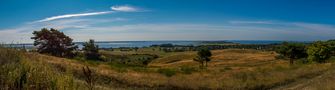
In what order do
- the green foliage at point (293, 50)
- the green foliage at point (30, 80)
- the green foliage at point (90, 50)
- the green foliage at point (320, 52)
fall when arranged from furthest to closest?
the green foliage at point (90, 50) < the green foliage at point (293, 50) < the green foliage at point (320, 52) < the green foliage at point (30, 80)

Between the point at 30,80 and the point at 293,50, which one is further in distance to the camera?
the point at 293,50

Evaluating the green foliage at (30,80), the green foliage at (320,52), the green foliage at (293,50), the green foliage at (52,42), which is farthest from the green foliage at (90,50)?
the green foliage at (30,80)

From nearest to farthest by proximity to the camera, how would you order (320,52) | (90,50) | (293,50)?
(320,52) → (293,50) → (90,50)

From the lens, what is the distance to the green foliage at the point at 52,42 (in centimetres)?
7294

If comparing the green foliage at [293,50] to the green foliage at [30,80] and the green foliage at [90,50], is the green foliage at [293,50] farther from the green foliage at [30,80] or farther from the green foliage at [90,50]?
A: the green foliage at [30,80]

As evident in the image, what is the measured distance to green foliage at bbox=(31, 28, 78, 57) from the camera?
239 feet

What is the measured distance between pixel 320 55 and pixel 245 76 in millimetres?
42227

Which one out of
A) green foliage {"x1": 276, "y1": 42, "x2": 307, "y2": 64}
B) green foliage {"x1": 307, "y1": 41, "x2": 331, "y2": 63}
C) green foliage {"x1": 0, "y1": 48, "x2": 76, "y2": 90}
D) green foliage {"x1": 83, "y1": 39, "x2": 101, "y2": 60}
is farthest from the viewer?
green foliage {"x1": 83, "y1": 39, "x2": 101, "y2": 60}

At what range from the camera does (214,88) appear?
2736cm

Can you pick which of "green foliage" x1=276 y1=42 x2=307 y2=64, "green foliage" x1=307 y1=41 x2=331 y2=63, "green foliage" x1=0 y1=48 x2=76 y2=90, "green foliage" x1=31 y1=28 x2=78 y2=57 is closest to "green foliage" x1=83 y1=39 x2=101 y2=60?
"green foliage" x1=31 y1=28 x2=78 y2=57

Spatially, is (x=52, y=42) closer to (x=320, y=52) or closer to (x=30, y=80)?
(x=320, y=52)

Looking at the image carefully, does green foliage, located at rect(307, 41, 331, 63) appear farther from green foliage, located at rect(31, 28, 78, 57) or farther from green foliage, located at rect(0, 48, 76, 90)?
green foliage, located at rect(0, 48, 76, 90)

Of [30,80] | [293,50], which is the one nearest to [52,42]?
[293,50]

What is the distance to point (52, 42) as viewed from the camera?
74.0 metres
